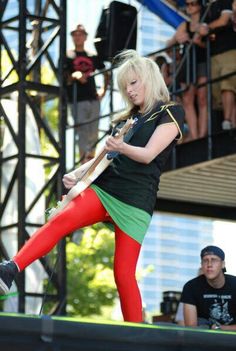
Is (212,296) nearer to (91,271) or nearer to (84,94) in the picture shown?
(84,94)

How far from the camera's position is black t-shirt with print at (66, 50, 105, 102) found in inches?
530

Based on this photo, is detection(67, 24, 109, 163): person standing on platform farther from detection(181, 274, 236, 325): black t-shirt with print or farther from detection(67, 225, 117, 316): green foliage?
detection(67, 225, 117, 316): green foliage

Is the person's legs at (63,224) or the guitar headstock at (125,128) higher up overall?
the guitar headstock at (125,128)

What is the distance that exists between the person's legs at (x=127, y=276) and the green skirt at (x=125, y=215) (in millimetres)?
34

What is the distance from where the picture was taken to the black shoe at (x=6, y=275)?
18.1 ft

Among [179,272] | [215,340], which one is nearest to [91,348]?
[215,340]

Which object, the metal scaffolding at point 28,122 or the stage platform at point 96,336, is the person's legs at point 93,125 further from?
the stage platform at point 96,336

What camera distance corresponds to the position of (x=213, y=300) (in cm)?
742

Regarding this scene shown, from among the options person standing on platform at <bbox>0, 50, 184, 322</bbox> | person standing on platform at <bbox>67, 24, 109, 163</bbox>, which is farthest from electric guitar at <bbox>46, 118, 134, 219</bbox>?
person standing on platform at <bbox>67, 24, 109, 163</bbox>

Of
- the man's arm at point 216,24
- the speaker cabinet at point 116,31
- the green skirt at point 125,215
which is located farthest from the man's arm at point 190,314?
the speaker cabinet at point 116,31

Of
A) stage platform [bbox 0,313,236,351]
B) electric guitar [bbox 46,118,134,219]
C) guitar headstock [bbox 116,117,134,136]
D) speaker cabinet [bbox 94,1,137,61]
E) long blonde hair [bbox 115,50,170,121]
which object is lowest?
stage platform [bbox 0,313,236,351]

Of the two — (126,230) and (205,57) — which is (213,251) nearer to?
(126,230)

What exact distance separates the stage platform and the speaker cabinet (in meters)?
9.66

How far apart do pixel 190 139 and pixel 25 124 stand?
5.90 ft
